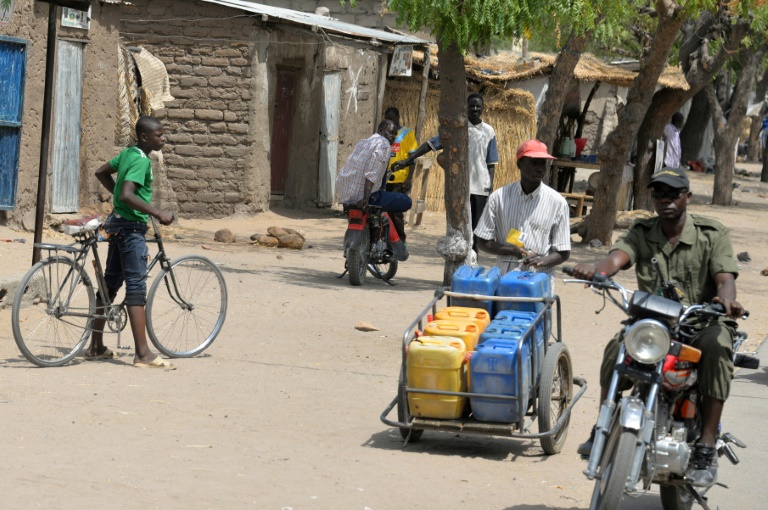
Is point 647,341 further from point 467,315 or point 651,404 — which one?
point 467,315

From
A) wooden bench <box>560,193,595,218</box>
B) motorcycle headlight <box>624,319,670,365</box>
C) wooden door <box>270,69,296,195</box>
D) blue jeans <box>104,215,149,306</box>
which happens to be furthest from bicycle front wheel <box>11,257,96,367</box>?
wooden bench <box>560,193,595,218</box>

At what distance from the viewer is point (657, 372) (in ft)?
15.0

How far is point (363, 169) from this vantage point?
469 inches

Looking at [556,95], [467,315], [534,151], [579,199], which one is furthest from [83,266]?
[579,199]

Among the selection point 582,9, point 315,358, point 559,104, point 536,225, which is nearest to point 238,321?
point 315,358

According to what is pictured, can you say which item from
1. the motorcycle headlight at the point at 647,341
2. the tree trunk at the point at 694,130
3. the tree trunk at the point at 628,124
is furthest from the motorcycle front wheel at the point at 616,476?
the tree trunk at the point at 694,130

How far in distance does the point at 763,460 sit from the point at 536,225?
188cm

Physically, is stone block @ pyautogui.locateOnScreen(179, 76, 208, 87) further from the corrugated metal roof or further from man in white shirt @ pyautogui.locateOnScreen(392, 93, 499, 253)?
man in white shirt @ pyautogui.locateOnScreen(392, 93, 499, 253)

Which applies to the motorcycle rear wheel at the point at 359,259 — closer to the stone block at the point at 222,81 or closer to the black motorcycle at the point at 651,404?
the stone block at the point at 222,81

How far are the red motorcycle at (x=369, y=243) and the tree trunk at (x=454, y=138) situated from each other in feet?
3.60

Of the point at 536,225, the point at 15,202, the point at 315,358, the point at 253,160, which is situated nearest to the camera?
the point at 536,225

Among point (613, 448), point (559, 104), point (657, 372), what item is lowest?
point (613, 448)

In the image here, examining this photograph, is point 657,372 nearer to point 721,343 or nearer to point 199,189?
point 721,343

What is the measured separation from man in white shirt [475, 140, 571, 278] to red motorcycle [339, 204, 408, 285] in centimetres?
481
